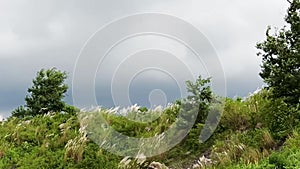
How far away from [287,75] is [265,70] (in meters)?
0.91

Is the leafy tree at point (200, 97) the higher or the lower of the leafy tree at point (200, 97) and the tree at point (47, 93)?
the lower

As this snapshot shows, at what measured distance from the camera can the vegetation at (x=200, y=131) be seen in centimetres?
1419

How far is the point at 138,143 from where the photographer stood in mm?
16578

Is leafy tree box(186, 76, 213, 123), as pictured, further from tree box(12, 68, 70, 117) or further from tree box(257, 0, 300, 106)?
tree box(12, 68, 70, 117)

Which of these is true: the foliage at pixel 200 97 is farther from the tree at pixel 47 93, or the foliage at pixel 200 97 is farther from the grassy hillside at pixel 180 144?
the tree at pixel 47 93

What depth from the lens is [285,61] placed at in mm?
15164

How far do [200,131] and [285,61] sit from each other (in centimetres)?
385

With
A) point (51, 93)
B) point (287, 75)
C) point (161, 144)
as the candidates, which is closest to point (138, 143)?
point (161, 144)

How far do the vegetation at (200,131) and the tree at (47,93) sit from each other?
476 cm

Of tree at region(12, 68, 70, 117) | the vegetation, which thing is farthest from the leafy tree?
tree at region(12, 68, 70, 117)

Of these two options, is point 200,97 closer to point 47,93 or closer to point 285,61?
point 285,61

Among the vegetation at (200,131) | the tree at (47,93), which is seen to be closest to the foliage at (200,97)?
the vegetation at (200,131)

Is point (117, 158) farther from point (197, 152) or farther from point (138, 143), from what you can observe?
point (197, 152)

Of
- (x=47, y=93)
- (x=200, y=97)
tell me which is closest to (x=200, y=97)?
(x=200, y=97)
